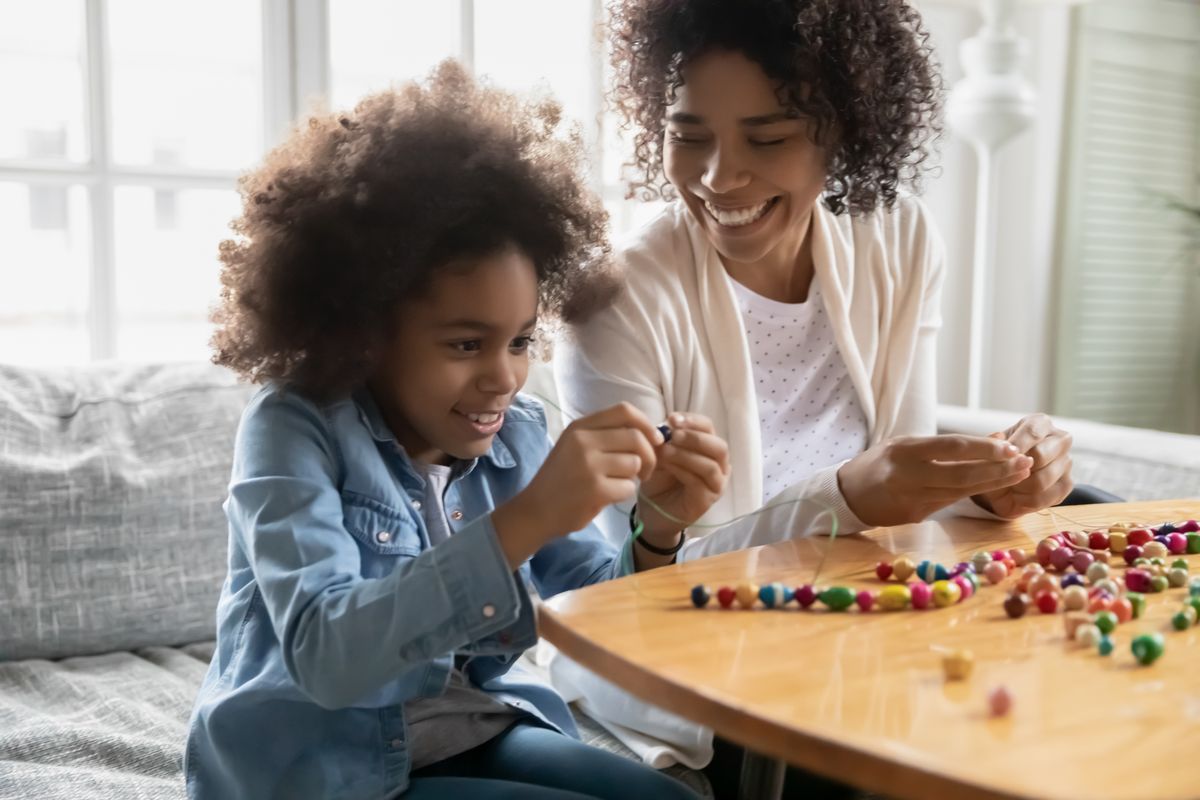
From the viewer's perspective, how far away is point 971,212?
11.3 ft

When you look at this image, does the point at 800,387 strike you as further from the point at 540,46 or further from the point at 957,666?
the point at 540,46

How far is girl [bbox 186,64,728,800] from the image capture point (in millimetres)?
996

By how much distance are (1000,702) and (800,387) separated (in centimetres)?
101

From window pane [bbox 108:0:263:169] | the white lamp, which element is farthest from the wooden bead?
the white lamp

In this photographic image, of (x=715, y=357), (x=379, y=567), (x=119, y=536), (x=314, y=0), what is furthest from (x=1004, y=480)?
(x=314, y=0)

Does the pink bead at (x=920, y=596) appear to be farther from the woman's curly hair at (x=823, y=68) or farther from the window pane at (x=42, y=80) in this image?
the window pane at (x=42, y=80)

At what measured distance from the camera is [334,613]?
0.98 meters

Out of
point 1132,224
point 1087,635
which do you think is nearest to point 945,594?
point 1087,635

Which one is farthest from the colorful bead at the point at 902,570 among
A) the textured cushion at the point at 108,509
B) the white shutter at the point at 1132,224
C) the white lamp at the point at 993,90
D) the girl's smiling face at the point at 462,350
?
the white shutter at the point at 1132,224

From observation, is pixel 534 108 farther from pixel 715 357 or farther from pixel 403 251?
pixel 715 357

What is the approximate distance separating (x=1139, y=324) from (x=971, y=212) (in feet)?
2.38

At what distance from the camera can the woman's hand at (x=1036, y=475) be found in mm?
1340

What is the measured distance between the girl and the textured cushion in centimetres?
72

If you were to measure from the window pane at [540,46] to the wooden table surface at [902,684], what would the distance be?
1.85 metres
